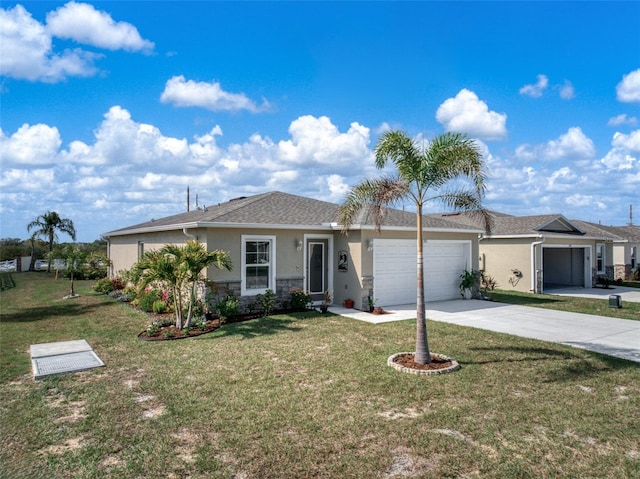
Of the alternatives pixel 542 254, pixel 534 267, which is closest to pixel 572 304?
pixel 534 267

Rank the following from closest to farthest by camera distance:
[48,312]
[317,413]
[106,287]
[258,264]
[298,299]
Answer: [317,413]
[258,264]
[298,299]
[48,312]
[106,287]

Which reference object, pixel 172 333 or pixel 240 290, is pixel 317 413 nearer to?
pixel 172 333

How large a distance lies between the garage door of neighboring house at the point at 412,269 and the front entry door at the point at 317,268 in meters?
1.74

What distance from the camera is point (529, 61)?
14648mm

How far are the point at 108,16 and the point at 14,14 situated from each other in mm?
1814

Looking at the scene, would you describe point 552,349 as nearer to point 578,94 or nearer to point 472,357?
point 472,357

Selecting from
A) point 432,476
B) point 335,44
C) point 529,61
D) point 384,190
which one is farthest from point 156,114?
point 432,476

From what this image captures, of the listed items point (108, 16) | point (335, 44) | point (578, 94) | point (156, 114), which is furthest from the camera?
point (578, 94)

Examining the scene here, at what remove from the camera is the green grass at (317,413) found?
13.2ft

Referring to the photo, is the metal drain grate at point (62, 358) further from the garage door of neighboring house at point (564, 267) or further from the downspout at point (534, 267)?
the garage door of neighboring house at point (564, 267)

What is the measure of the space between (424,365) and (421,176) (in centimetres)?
338

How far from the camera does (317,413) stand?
5180 millimetres

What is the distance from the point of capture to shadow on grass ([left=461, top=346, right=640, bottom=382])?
676cm

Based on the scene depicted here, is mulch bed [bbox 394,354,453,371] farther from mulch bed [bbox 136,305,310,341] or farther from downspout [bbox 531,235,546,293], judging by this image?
downspout [bbox 531,235,546,293]
